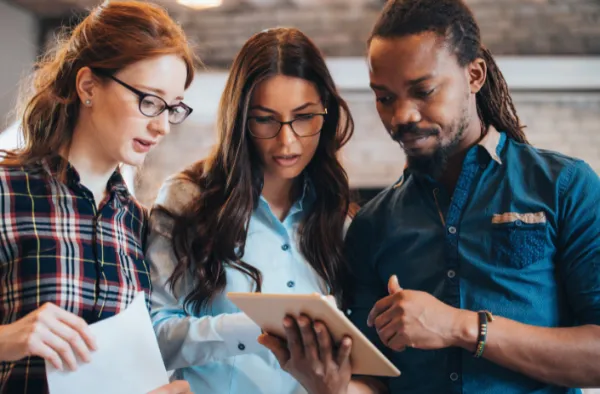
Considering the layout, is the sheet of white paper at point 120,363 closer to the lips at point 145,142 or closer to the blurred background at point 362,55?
the lips at point 145,142

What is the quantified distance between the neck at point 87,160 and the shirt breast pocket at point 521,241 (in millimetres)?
949

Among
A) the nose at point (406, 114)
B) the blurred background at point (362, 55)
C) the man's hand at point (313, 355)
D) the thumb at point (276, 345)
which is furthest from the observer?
the blurred background at point (362, 55)

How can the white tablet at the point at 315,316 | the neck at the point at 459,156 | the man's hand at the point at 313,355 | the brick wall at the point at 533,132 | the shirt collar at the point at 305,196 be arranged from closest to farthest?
1. the white tablet at the point at 315,316
2. the man's hand at the point at 313,355
3. the neck at the point at 459,156
4. the shirt collar at the point at 305,196
5. the brick wall at the point at 533,132

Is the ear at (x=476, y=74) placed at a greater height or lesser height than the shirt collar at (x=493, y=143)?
greater

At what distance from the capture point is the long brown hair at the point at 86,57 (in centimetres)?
168

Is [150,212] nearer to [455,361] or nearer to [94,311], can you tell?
[94,311]

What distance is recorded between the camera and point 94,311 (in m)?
1.61

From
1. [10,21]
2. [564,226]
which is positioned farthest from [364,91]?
[564,226]

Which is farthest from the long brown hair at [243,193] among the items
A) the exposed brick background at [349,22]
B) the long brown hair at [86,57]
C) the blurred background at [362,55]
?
the exposed brick background at [349,22]

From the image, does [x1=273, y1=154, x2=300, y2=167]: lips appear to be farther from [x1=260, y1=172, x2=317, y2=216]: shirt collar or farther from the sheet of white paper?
the sheet of white paper

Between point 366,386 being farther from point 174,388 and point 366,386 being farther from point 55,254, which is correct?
point 55,254

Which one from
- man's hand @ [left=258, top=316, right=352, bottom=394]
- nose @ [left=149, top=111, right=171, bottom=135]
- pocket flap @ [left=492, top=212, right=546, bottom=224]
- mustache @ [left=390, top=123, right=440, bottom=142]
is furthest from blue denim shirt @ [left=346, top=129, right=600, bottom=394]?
nose @ [left=149, top=111, right=171, bottom=135]

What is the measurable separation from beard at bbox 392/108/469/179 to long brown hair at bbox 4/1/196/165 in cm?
59

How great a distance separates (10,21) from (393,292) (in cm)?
495
